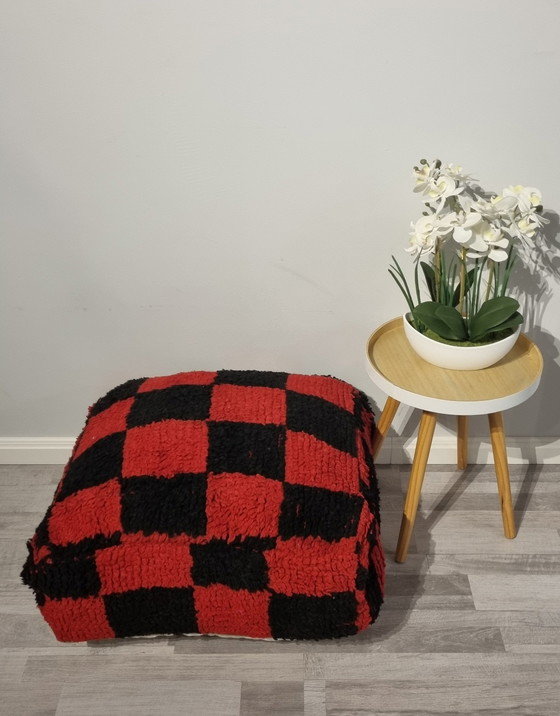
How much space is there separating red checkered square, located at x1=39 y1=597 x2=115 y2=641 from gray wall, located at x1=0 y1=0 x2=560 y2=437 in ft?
1.92

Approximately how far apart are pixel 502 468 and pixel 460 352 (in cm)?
32

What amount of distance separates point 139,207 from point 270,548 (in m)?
0.73

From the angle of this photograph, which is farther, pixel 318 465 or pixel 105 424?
pixel 105 424

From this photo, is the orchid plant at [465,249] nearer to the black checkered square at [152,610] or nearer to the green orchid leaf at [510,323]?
the green orchid leaf at [510,323]

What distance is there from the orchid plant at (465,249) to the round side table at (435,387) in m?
0.07

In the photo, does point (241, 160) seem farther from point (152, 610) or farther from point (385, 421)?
point (152, 610)

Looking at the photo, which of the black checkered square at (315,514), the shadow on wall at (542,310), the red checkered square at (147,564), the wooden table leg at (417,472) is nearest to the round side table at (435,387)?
the wooden table leg at (417,472)

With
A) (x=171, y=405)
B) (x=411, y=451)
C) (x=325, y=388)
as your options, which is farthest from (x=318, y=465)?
(x=411, y=451)

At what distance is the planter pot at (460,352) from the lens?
126 centimetres

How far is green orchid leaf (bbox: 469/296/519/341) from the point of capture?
48.8 inches

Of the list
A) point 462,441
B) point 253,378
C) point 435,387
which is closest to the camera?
point 435,387

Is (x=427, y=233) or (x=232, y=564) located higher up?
(x=427, y=233)

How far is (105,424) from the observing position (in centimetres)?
135

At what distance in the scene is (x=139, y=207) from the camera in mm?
1358
